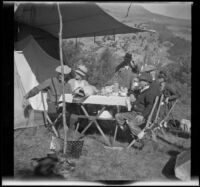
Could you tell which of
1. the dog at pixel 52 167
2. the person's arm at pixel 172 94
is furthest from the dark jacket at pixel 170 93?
the dog at pixel 52 167

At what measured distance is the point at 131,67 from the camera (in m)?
5.63

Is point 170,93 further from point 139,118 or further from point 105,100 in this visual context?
point 105,100

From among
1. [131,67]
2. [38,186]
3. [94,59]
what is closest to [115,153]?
[38,186]

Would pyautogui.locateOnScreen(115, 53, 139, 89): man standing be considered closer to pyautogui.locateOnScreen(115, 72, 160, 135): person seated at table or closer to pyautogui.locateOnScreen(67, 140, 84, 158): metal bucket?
pyautogui.locateOnScreen(115, 72, 160, 135): person seated at table

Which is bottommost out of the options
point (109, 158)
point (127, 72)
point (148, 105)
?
point (109, 158)

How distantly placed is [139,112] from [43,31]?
245cm

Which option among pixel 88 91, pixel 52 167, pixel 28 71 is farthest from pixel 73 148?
pixel 28 71

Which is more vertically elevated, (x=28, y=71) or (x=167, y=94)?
(x=28, y=71)

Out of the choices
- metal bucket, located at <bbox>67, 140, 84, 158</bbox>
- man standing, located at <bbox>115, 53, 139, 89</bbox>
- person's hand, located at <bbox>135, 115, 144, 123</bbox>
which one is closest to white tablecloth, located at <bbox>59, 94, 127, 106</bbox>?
person's hand, located at <bbox>135, 115, 144, 123</bbox>

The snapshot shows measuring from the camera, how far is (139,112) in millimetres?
4039

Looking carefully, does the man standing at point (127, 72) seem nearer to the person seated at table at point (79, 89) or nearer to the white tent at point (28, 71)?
the person seated at table at point (79, 89)

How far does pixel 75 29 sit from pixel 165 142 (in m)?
2.69

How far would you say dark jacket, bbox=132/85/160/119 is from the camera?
3923 millimetres

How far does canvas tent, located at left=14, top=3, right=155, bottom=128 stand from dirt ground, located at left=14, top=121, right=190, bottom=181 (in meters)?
0.93
